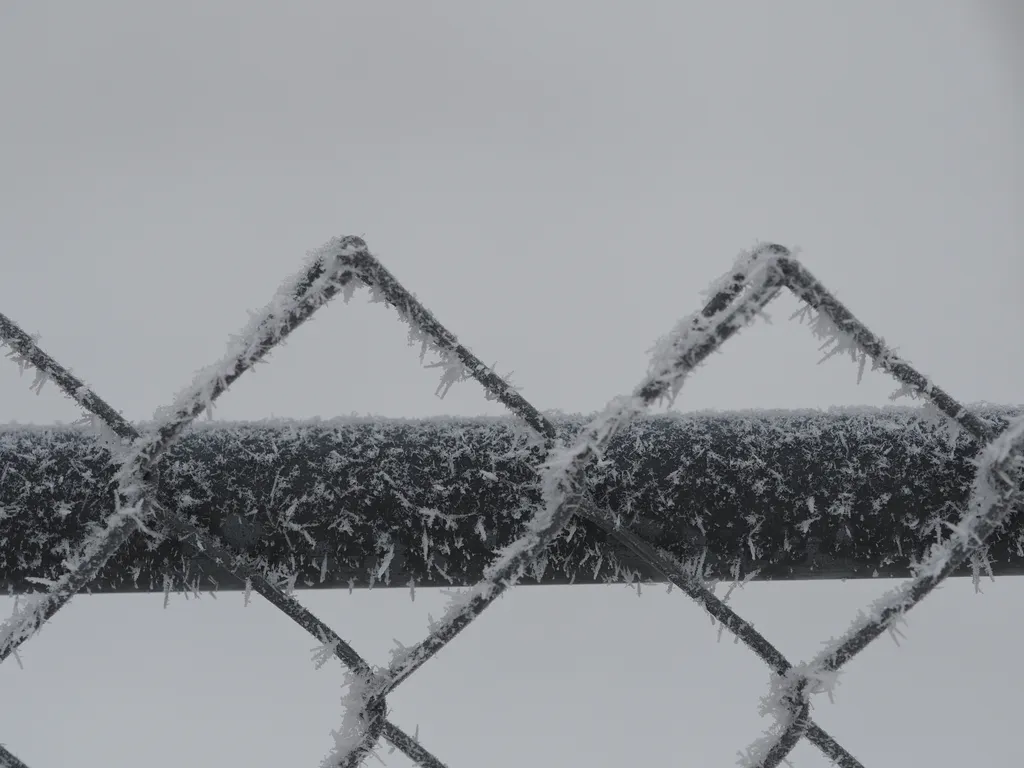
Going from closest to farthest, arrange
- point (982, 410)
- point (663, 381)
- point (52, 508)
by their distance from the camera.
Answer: point (663, 381), point (52, 508), point (982, 410)

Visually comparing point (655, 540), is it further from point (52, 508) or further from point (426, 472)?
point (52, 508)

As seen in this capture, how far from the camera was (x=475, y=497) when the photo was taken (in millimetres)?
1011

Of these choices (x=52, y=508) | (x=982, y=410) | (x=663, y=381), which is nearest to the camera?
(x=663, y=381)

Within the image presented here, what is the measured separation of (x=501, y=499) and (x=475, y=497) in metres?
0.04

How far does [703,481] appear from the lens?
103 centimetres

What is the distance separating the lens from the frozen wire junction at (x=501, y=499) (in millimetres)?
916

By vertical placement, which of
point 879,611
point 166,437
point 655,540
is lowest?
point 166,437

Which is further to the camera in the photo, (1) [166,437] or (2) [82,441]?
(2) [82,441]

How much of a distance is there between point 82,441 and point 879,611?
3.62 ft

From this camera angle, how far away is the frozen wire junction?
916mm

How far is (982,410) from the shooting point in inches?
43.3

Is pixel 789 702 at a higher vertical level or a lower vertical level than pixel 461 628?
higher

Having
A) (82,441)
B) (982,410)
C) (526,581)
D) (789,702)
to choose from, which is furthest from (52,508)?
(982,410)

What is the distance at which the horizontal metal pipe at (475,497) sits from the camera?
39.2 inches
